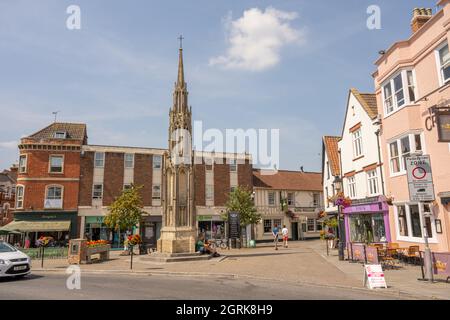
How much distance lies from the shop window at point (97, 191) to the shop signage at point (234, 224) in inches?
572

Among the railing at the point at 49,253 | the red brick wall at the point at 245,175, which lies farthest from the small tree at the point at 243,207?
the railing at the point at 49,253

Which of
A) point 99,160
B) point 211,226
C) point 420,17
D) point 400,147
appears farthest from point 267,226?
point 420,17

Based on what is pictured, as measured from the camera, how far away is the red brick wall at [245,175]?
40.0 meters

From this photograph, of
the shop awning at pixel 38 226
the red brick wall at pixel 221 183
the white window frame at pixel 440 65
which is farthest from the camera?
the red brick wall at pixel 221 183

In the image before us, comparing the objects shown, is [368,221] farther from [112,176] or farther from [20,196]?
[20,196]

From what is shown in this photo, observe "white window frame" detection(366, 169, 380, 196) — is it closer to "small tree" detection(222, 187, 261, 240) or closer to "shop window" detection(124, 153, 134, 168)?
"small tree" detection(222, 187, 261, 240)

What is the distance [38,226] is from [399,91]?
→ 3135cm

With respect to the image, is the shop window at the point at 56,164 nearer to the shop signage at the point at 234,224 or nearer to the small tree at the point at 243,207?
the small tree at the point at 243,207

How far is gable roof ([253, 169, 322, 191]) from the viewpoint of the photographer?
4166cm

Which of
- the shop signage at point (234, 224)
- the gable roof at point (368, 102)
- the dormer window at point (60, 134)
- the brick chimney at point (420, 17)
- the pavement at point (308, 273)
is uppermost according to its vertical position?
the brick chimney at point (420, 17)

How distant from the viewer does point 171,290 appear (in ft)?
33.0

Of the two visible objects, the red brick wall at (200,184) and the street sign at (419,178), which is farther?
the red brick wall at (200,184)

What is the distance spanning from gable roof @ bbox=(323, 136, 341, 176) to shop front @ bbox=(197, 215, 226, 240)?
15.4 m

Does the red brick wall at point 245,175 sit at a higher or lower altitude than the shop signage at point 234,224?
higher
